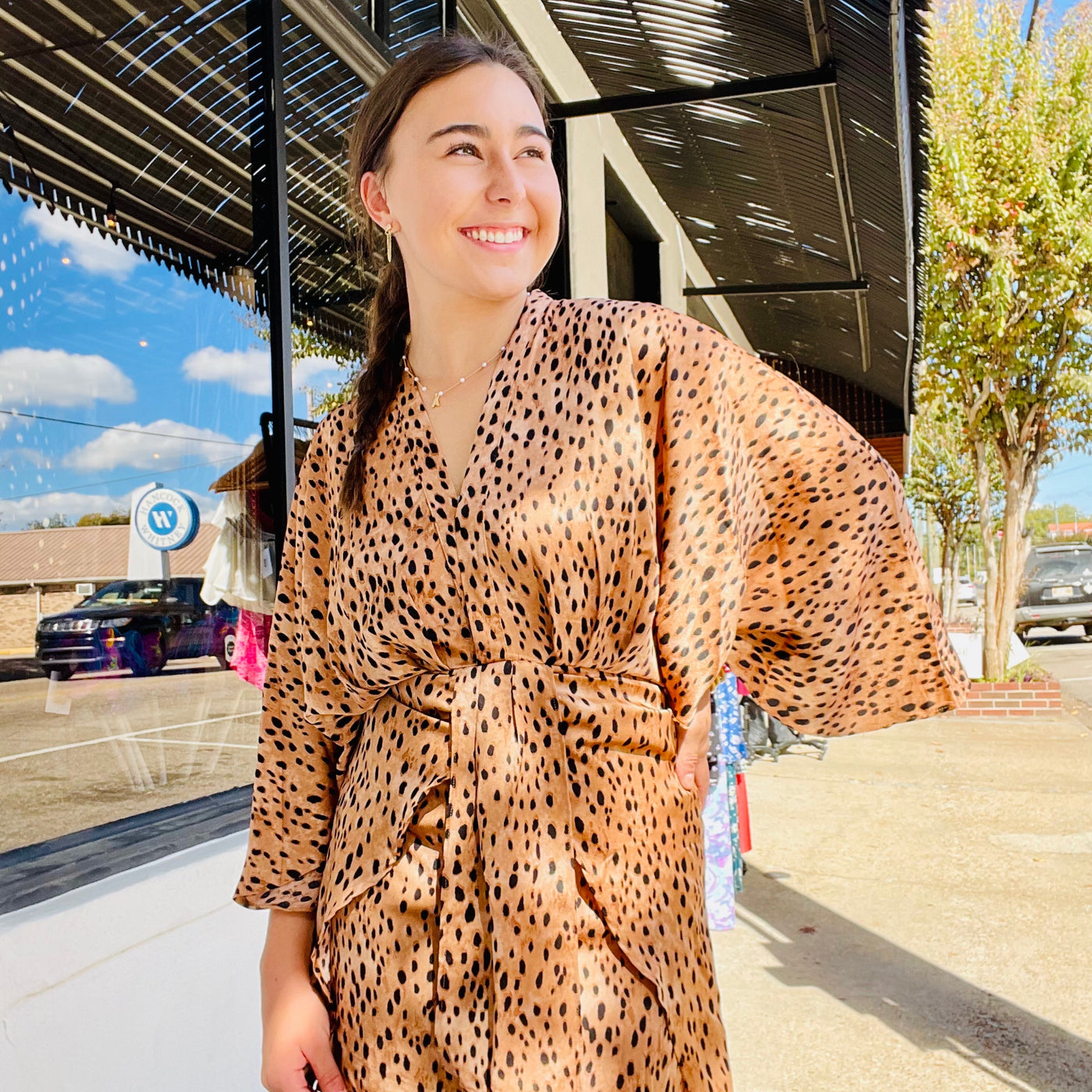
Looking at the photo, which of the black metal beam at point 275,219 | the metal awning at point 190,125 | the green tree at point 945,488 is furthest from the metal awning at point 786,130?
the green tree at point 945,488

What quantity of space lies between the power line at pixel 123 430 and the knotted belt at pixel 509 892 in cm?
165

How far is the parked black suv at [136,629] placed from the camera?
7.95ft

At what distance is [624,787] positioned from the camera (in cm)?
109

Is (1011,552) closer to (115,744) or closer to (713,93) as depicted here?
(713,93)

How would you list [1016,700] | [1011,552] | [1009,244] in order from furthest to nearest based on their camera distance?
[1011,552] < [1009,244] < [1016,700]

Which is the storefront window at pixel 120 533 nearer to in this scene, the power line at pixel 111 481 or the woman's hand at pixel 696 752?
the power line at pixel 111 481

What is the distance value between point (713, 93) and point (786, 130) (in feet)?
2.86

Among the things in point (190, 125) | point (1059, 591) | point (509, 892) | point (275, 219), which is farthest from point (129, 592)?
point (1059, 591)

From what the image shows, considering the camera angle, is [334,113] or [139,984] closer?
[139,984]

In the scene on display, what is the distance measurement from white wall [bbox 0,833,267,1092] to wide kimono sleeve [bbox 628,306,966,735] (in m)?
1.54

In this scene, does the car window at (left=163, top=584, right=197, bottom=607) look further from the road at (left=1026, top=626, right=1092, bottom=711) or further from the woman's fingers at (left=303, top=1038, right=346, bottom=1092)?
the road at (left=1026, top=626, right=1092, bottom=711)

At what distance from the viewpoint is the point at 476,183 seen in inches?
46.9

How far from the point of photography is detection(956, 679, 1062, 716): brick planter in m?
10.2

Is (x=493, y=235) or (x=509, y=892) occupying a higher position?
(x=493, y=235)
